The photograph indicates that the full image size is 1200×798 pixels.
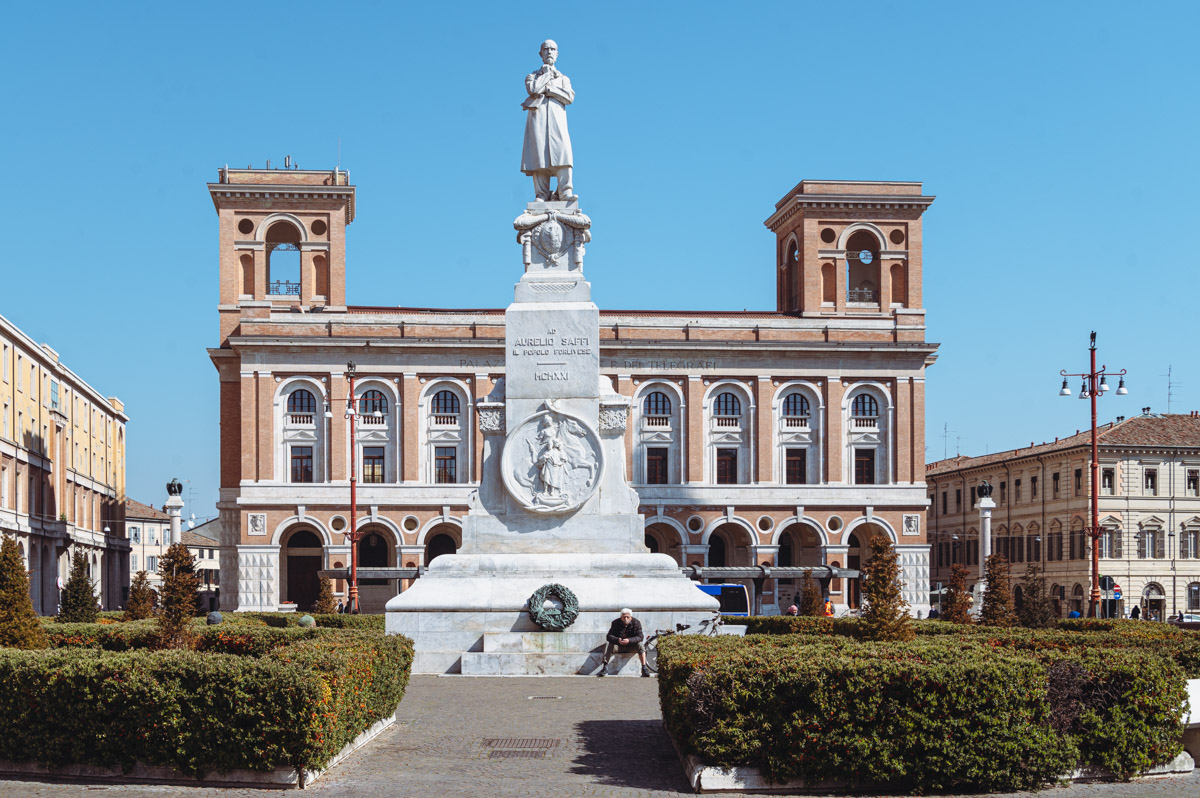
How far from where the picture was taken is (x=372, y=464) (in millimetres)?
70438

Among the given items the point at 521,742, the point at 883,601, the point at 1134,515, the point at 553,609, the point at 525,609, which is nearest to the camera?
the point at 521,742

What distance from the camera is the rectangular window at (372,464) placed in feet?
230

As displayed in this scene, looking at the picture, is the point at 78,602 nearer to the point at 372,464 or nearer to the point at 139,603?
the point at 139,603

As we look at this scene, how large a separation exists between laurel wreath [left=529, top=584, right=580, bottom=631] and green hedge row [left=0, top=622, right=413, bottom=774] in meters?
9.38

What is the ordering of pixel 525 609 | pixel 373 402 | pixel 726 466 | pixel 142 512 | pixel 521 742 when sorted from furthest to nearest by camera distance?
pixel 142 512, pixel 726 466, pixel 373 402, pixel 525 609, pixel 521 742

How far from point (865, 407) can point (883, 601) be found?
5272cm

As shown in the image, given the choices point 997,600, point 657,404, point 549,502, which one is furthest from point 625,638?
point 657,404

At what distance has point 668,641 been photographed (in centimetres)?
1545

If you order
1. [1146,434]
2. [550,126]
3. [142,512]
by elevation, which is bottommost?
[142,512]

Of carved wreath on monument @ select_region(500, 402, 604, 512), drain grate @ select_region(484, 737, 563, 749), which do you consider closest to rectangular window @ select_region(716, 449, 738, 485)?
carved wreath on monument @ select_region(500, 402, 604, 512)

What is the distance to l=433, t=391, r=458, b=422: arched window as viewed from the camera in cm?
7081

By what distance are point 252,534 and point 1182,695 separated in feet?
197

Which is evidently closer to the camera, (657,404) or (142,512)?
(657,404)

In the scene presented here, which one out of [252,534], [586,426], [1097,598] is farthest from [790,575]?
[586,426]
